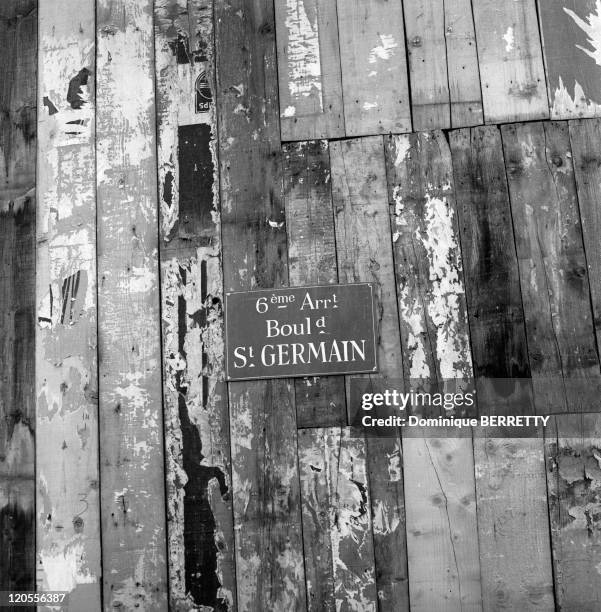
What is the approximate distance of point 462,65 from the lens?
2.75 meters

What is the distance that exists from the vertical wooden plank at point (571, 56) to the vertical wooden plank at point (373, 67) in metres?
0.53

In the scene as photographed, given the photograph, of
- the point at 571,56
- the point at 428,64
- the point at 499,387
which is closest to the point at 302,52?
the point at 428,64

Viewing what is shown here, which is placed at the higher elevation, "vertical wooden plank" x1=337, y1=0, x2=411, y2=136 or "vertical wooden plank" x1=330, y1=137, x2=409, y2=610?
"vertical wooden plank" x1=337, y1=0, x2=411, y2=136

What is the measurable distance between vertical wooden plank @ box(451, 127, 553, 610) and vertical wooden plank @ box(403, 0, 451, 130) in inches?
4.6

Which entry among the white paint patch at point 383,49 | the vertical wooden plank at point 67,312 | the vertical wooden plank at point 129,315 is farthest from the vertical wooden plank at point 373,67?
the vertical wooden plank at point 67,312

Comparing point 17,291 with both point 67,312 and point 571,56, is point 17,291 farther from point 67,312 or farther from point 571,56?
point 571,56

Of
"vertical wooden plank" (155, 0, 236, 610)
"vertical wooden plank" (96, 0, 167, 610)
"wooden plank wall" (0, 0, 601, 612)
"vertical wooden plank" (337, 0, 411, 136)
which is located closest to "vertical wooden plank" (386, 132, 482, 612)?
"wooden plank wall" (0, 0, 601, 612)

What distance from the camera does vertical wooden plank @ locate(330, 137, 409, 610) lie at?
96.7 inches

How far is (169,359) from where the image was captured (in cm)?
264

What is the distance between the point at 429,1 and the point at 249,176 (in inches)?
37.9

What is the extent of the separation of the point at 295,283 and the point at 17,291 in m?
1.05

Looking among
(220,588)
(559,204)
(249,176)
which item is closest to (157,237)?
(249,176)

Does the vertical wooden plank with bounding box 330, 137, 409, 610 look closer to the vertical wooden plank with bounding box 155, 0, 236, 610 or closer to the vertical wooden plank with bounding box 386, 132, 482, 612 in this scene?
the vertical wooden plank with bounding box 386, 132, 482, 612

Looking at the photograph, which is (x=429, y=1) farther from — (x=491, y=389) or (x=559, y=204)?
(x=491, y=389)
